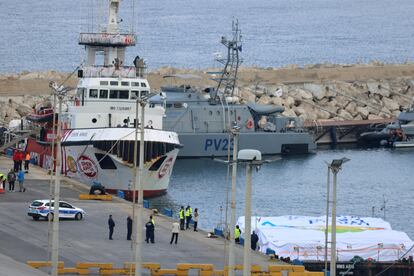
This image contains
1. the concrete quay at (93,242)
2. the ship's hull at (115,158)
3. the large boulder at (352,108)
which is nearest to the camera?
the concrete quay at (93,242)

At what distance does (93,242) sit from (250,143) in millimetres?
41178

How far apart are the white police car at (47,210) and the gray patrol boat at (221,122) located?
1285 inches

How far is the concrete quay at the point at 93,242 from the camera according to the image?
52.9 meters

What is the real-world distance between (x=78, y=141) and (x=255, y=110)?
24525mm

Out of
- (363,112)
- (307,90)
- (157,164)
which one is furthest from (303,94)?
(157,164)

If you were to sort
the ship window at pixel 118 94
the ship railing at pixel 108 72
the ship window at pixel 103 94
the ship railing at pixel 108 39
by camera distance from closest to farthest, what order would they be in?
the ship window at pixel 118 94 → the ship window at pixel 103 94 → the ship railing at pixel 108 72 → the ship railing at pixel 108 39

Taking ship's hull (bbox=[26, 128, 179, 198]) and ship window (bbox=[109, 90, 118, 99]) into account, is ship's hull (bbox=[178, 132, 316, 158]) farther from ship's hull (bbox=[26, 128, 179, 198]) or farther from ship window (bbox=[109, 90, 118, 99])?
ship's hull (bbox=[26, 128, 179, 198])

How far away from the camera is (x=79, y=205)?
63781 millimetres

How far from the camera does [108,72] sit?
78.1 metres

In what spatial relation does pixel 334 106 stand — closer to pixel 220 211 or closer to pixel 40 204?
pixel 220 211

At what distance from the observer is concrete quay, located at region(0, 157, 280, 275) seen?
5288 cm

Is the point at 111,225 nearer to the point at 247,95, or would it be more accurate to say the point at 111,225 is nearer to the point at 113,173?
→ the point at 113,173

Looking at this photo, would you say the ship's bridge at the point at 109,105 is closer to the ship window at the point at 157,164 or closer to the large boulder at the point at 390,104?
the ship window at the point at 157,164

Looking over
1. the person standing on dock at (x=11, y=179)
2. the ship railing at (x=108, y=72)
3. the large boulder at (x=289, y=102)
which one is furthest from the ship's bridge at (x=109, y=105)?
the large boulder at (x=289, y=102)
